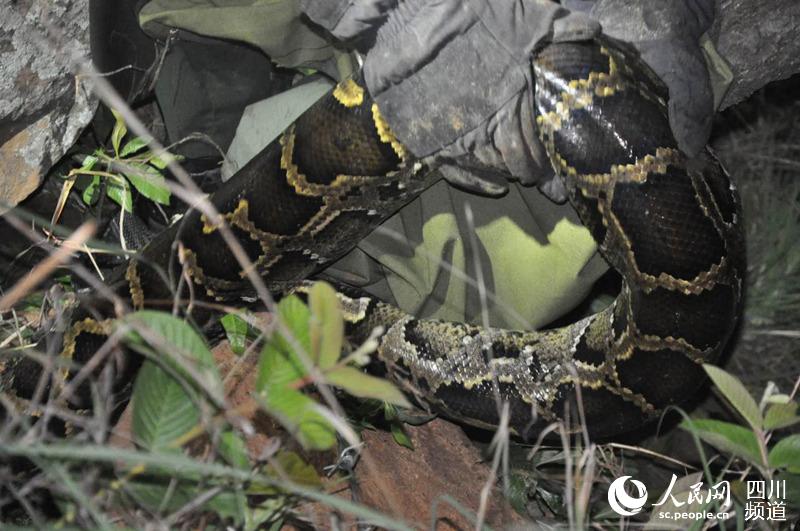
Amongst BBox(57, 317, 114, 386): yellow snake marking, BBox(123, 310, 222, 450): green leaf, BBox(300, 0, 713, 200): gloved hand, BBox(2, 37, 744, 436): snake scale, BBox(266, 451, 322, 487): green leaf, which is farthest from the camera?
BBox(57, 317, 114, 386): yellow snake marking

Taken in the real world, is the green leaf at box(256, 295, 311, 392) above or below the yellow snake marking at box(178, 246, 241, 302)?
above

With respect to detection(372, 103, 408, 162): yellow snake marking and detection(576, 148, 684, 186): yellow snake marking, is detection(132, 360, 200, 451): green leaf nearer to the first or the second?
detection(372, 103, 408, 162): yellow snake marking

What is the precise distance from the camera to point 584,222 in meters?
2.37

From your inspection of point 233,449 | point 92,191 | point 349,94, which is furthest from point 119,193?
point 233,449

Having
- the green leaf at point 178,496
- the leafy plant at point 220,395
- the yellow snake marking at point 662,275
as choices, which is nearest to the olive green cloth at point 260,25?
the yellow snake marking at point 662,275

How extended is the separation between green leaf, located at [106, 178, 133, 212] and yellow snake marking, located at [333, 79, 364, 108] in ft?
3.13

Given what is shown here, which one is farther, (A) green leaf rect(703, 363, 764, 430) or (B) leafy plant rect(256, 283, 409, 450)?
(A) green leaf rect(703, 363, 764, 430)

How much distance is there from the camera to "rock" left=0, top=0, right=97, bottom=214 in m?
2.54

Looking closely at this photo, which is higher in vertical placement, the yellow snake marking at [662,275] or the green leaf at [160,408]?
the green leaf at [160,408]

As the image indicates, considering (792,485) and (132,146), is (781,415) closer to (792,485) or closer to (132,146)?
(792,485)

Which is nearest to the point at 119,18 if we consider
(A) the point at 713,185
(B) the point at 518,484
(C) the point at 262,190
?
(C) the point at 262,190

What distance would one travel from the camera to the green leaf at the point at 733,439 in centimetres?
150

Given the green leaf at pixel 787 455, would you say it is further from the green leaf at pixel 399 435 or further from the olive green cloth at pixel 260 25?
the olive green cloth at pixel 260 25

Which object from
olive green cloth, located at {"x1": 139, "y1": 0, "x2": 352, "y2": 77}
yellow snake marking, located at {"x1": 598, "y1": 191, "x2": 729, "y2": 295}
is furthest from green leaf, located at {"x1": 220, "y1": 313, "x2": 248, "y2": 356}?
yellow snake marking, located at {"x1": 598, "y1": 191, "x2": 729, "y2": 295}
